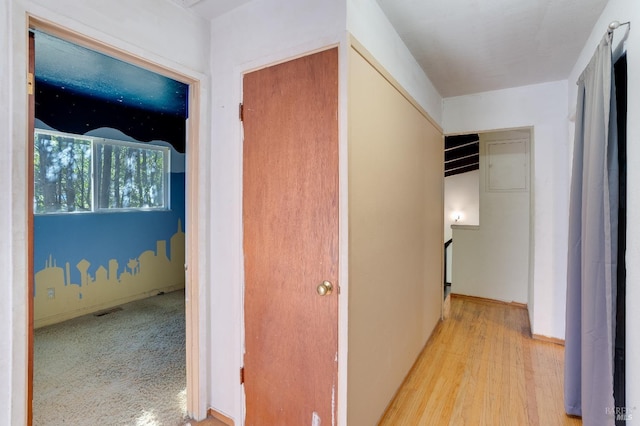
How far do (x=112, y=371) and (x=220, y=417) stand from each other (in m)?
1.13

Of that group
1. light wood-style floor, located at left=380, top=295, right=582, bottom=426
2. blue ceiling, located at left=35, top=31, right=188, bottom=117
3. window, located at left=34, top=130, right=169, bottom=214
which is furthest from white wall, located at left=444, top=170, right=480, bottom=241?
blue ceiling, located at left=35, top=31, right=188, bottom=117

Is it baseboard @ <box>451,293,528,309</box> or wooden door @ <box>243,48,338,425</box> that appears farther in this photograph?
baseboard @ <box>451,293,528,309</box>

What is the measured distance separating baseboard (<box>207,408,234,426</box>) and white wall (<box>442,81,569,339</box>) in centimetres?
294

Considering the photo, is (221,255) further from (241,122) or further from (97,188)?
(97,188)

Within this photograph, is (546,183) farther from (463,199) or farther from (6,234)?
(463,199)

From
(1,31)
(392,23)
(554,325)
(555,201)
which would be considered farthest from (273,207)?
(554,325)

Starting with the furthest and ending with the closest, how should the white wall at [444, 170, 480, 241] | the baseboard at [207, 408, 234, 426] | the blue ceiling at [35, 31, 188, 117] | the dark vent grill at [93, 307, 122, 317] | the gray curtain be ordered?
the white wall at [444, 170, 480, 241], the dark vent grill at [93, 307, 122, 317], the blue ceiling at [35, 31, 188, 117], the baseboard at [207, 408, 234, 426], the gray curtain

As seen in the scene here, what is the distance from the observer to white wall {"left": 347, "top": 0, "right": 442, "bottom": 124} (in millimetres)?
1512

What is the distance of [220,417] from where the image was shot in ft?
6.23

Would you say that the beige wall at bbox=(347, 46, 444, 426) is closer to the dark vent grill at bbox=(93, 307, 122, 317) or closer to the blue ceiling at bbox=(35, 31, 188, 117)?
the blue ceiling at bbox=(35, 31, 188, 117)

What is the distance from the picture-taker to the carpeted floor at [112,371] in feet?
6.31

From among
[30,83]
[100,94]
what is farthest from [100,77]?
[30,83]

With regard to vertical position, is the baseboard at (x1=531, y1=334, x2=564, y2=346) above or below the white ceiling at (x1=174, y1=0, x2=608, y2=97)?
below

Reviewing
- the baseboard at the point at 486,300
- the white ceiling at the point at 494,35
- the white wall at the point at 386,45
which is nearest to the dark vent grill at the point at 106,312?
the white wall at the point at 386,45
